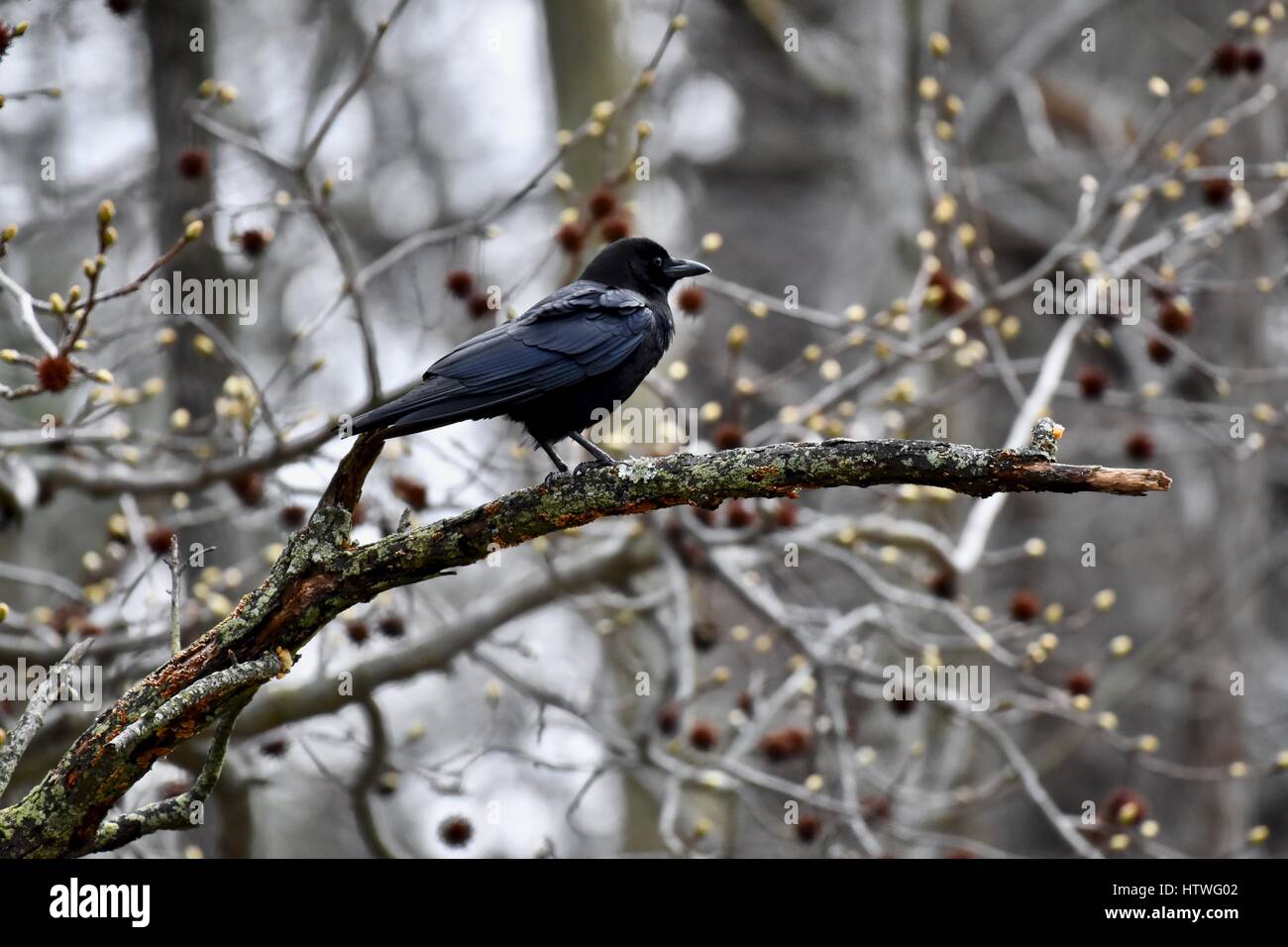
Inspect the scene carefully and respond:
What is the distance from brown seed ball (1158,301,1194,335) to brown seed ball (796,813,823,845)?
280 centimetres

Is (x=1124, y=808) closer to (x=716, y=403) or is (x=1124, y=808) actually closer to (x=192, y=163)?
(x=716, y=403)

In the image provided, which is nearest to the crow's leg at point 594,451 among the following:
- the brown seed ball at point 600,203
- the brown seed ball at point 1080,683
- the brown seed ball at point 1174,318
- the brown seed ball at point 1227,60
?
the brown seed ball at point 600,203

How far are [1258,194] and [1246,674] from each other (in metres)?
3.85

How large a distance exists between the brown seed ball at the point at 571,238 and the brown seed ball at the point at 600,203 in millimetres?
94

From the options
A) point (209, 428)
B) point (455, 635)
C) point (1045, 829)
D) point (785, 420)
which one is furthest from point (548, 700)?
point (1045, 829)

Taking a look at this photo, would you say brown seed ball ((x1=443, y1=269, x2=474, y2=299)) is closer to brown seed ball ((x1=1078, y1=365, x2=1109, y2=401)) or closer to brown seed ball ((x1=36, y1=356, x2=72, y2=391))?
brown seed ball ((x1=36, y1=356, x2=72, y2=391))

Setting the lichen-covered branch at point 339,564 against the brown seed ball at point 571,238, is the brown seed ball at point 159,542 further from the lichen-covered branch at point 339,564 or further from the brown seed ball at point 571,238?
the lichen-covered branch at point 339,564

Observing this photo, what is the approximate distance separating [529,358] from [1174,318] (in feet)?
10.6

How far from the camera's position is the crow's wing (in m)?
4.10

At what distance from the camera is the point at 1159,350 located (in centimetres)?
604

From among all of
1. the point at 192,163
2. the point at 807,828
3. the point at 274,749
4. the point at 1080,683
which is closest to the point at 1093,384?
the point at 1080,683

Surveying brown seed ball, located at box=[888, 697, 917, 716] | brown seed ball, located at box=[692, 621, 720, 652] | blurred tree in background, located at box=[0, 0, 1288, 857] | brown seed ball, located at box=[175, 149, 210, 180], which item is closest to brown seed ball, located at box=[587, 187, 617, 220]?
blurred tree in background, located at box=[0, 0, 1288, 857]
